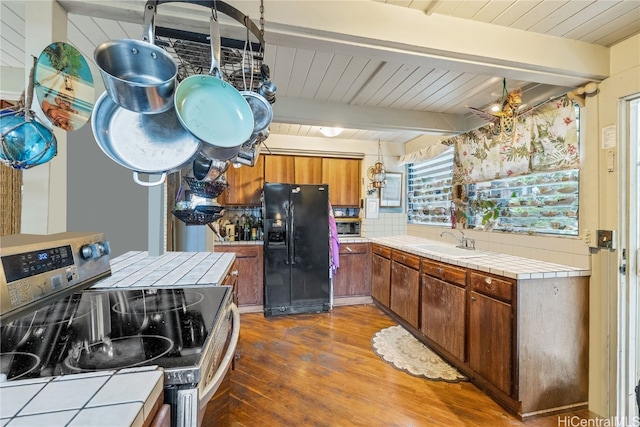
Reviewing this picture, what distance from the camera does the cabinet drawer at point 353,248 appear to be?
3.78 m

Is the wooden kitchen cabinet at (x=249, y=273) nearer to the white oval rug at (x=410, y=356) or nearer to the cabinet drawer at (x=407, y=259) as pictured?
the white oval rug at (x=410, y=356)

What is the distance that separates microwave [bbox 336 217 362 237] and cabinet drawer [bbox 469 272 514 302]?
229cm

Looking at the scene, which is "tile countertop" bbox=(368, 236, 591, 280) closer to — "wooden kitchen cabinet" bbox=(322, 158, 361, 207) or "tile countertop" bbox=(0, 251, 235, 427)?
"wooden kitchen cabinet" bbox=(322, 158, 361, 207)

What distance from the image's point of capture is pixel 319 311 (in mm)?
3557

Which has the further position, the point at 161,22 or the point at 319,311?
the point at 319,311

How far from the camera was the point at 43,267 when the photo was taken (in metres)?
1.00

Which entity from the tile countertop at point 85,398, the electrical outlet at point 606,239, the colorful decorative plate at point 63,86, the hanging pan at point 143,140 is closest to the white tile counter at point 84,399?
the tile countertop at point 85,398

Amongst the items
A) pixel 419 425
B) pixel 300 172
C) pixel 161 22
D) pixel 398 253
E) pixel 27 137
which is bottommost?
pixel 419 425

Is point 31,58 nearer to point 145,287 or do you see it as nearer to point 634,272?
point 145,287

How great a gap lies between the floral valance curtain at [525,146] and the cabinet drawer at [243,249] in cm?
249

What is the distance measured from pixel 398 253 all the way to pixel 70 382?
2901 millimetres

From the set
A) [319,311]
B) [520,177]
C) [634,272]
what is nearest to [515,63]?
[520,177]

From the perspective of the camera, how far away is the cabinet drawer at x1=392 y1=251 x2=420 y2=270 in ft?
9.06

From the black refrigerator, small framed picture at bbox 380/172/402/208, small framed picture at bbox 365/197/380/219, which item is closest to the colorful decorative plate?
the black refrigerator
